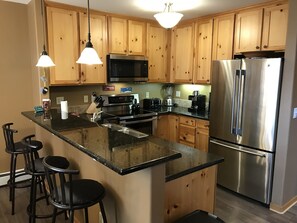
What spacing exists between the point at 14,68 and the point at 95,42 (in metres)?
1.23

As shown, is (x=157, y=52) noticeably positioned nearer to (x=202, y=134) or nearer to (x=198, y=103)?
(x=198, y=103)

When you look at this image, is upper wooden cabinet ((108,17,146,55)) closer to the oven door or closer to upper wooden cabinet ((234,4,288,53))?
the oven door

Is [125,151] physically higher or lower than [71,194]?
higher

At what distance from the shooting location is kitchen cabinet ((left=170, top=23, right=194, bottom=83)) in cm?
422

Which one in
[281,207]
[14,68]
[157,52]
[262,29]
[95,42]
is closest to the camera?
[281,207]

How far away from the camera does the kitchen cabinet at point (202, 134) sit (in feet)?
12.2

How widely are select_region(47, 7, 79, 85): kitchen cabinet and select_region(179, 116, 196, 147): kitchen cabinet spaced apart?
1874 mm

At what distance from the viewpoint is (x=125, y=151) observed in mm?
1492

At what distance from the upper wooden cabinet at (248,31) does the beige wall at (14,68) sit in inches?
122

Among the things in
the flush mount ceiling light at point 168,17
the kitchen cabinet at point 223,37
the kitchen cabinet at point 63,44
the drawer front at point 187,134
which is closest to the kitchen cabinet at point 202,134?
the drawer front at point 187,134

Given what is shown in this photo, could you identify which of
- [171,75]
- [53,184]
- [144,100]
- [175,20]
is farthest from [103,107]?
[53,184]

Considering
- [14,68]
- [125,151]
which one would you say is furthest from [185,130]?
[14,68]

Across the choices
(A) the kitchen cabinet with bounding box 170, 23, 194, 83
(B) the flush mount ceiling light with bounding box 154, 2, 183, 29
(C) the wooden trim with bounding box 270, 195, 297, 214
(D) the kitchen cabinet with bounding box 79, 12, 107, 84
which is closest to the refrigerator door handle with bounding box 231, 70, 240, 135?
(C) the wooden trim with bounding box 270, 195, 297, 214

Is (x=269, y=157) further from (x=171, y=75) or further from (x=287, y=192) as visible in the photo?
(x=171, y=75)
